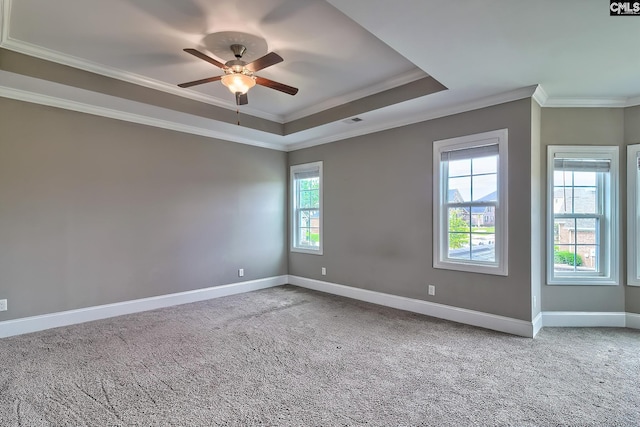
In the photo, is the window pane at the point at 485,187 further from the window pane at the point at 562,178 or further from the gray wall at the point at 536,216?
the window pane at the point at 562,178

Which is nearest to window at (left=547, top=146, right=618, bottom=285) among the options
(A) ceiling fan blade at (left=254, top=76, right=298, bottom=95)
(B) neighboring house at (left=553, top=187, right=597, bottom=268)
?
(B) neighboring house at (left=553, top=187, right=597, bottom=268)

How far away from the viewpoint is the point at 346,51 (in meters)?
3.14

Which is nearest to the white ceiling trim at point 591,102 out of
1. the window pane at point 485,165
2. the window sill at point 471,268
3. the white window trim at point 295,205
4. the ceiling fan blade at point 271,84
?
the window pane at point 485,165

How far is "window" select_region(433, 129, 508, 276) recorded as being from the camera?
3662 millimetres

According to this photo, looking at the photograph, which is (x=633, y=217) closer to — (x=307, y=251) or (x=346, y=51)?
(x=346, y=51)

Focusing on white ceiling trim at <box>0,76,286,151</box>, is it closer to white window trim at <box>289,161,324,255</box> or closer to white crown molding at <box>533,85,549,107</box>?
white window trim at <box>289,161,324,255</box>

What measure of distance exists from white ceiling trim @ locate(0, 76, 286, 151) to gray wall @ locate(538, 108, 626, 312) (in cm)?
443

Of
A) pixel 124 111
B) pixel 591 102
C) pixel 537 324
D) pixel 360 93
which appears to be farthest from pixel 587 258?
pixel 124 111

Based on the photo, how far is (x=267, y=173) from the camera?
5.90 m

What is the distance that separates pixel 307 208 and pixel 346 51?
324cm

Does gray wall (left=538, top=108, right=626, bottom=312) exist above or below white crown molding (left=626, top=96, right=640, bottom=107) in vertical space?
below

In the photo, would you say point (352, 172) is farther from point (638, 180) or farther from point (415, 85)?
point (638, 180)

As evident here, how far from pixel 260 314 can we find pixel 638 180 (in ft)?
15.8

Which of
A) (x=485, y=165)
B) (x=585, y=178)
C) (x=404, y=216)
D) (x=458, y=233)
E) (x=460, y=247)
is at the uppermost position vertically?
(x=485, y=165)
